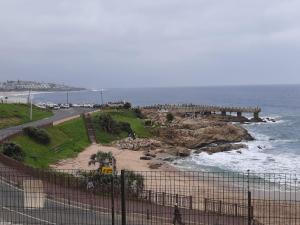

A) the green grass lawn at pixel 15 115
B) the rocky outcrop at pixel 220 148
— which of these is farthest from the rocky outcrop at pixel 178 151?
the green grass lawn at pixel 15 115

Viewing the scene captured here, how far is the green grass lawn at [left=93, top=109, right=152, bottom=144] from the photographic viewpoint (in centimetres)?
6128

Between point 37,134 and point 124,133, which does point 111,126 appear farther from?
point 37,134

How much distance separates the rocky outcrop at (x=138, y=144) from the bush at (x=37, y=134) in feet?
Result: 33.5

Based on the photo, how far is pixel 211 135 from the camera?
6706 centimetres

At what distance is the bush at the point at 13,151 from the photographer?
129 feet

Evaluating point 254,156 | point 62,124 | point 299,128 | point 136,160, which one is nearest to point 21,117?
point 62,124

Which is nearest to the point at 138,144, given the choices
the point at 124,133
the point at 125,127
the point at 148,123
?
the point at 124,133

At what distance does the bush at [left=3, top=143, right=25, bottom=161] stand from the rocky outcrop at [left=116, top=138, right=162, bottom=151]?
60.4 ft

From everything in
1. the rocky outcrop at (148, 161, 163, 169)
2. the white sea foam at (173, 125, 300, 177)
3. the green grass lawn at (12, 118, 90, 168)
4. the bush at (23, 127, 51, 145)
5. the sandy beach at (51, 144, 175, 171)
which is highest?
the bush at (23, 127, 51, 145)

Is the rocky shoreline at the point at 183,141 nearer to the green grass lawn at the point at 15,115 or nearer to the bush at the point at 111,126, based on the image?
the bush at the point at 111,126

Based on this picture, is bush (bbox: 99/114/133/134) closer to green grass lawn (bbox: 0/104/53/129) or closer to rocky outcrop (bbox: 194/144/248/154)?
green grass lawn (bbox: 0/104/53/129)

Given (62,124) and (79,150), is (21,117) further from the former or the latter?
(79,150)

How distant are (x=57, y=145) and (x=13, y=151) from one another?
1109cm

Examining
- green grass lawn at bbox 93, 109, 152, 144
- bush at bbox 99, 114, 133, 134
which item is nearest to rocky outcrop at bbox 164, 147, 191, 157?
green grass lawn at bbox 93, 109, 152, 144
